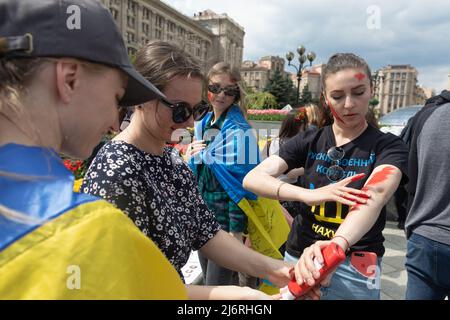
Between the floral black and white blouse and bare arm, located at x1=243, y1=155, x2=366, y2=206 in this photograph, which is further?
bare arm, located at x1=243, y1=155, x2=366, y2=206

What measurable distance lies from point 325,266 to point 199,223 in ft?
2.00

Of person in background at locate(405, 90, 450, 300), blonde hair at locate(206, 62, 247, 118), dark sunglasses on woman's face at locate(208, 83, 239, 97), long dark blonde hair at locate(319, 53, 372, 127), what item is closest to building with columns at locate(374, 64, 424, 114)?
blonde hair at locate(206, 62, 247, 118)

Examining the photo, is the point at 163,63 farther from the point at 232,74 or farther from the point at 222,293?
the point at 232,74

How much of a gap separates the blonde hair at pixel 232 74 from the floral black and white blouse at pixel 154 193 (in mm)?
1706

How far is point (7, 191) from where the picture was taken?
25.3 inches

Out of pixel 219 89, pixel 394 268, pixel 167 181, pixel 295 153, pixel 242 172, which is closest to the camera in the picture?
pixel 167 181

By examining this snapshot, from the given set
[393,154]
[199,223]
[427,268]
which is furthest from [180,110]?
[427,268]

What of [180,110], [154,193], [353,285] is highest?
[180,110]

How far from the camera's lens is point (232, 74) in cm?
318

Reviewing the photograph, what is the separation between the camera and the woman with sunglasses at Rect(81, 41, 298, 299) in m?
1.25

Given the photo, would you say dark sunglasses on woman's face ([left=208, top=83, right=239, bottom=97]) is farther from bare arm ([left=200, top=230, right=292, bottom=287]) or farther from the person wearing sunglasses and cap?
the person wearing sunglasses and cap

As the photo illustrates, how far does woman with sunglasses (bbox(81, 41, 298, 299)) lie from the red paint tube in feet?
0.31

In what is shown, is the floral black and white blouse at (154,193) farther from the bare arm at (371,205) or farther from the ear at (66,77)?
the bare arm at (371,205)

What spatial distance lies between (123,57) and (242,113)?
236cm
